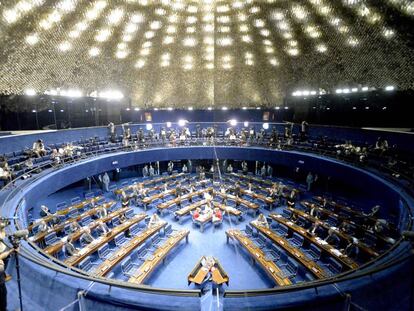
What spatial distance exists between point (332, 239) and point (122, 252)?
8583 mm

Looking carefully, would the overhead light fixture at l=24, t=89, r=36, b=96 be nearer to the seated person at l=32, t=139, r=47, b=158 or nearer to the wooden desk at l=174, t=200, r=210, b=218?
the seated person at l=32, t=139, r=47, b=158

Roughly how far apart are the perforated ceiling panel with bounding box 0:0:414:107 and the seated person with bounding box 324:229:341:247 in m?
11.9

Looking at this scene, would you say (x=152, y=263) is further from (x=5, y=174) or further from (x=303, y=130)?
(x=303, y=130)

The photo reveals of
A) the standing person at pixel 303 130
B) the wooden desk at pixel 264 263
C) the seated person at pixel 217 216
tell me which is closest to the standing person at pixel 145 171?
the seated person at pixel 217 216

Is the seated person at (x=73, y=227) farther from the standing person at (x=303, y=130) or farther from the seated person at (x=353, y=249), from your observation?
the standing person at (x=303, y=130)

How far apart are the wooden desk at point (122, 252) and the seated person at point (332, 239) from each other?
7203 mm

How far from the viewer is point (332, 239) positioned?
10.5 meters

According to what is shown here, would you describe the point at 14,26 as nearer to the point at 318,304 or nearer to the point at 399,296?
the point at 318,304

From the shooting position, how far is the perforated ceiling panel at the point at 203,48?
1498 cm

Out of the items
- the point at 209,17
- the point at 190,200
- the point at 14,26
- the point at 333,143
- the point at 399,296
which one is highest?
the point at 209,17

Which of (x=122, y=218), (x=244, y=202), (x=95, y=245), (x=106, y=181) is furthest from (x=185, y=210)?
(x=106, y=181)

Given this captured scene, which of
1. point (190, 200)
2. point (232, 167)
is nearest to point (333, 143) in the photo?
point (232, 167)

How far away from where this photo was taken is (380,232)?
9.33 m

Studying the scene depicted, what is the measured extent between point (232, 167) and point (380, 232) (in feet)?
46.9
